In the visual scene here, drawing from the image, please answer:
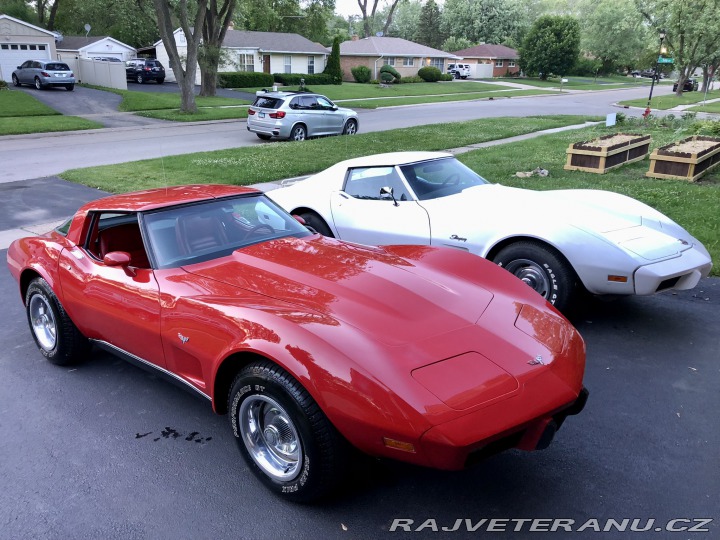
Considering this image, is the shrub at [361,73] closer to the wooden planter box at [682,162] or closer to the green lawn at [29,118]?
the green lawn at [29,118]

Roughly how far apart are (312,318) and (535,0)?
135m

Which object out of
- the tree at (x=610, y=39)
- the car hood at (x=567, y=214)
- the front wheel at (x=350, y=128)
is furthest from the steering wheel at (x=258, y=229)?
the tree at (x=610, y=39)

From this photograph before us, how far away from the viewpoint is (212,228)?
13.3 ft

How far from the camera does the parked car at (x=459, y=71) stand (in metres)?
68.8

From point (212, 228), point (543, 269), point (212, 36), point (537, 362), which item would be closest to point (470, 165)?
point (543, 269)

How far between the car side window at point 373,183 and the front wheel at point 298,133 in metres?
12.6

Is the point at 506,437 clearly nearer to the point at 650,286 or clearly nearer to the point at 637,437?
the point at 637,437

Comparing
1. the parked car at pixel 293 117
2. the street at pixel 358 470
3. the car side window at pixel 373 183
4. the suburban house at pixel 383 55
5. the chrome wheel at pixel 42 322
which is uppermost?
the suburban house at pixel 383 55

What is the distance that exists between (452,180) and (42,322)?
4.14 m

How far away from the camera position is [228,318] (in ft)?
10.2

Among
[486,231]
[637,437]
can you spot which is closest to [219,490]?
[637,437]

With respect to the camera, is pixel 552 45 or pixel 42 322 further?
pixel 552 45

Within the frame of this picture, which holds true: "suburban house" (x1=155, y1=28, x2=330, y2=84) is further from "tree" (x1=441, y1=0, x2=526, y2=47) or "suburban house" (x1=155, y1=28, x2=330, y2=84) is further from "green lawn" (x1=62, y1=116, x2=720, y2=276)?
"tree" (x1=441, y1=0, x2=526, y2=47)

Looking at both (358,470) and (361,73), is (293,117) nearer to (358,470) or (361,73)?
→ (358,470)
